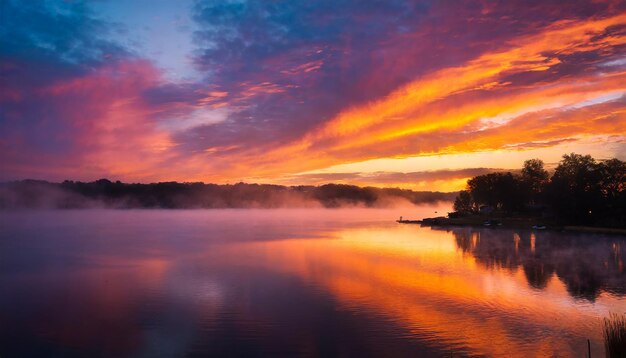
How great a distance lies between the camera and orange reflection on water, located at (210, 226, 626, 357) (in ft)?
79.4

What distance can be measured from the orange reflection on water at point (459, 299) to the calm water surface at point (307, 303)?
0.12 metres

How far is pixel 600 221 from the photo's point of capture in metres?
93.1

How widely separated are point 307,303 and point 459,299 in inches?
465

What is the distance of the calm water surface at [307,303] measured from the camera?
2317 cm

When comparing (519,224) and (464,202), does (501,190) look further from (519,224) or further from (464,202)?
(464,202)

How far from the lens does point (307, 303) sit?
107 feet

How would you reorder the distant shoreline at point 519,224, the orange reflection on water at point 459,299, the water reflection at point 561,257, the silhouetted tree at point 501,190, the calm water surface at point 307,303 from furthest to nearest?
1. the silhouetted tree at point 501,190
2. the distant shoreline at point 519,224
3. the water reflection at point 561,257
4. the orange reflection on water at point 459,299
5. the calm water surface at point 307,303

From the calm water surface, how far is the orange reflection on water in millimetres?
123

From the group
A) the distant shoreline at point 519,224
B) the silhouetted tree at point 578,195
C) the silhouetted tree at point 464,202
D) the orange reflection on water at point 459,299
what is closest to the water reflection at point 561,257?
the orange reflection on water at point 459,299

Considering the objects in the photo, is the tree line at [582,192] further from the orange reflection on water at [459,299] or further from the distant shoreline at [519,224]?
the orange reflection on water at [459,299]

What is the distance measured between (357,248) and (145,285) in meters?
40.4

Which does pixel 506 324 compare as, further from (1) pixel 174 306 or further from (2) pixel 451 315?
(1) pixel 174 306

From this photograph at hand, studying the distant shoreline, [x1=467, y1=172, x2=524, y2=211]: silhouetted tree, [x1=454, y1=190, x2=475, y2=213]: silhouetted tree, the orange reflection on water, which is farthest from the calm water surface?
[x1=454, y1=190, x2=475, y2=213]: silhouetted tree

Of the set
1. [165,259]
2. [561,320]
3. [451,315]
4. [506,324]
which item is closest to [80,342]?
[451,315]
